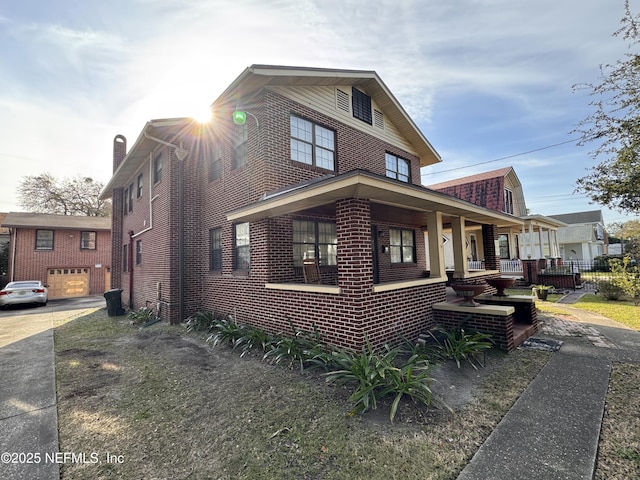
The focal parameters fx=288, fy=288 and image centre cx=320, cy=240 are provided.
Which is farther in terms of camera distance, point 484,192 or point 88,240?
point 88,240

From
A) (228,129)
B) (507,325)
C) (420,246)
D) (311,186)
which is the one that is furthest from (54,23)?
(420,246)

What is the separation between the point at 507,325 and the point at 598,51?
9957 mm

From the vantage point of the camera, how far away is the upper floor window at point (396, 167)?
11.3 meters

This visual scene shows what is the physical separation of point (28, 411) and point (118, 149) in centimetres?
1505

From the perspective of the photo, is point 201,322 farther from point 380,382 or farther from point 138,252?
point 138,252

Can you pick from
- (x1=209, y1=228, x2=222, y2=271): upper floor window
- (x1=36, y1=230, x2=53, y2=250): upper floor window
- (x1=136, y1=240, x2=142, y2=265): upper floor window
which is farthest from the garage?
(x1=209, y1=228, x2=222, y2=271): upper floor window

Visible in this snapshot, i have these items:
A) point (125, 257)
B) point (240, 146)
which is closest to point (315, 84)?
point (240, 146)

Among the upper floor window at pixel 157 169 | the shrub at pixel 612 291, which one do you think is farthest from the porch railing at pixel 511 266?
the upper floor window at pixel 157 169

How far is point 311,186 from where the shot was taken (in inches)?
196

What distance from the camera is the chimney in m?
15.1

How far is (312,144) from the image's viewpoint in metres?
8.54

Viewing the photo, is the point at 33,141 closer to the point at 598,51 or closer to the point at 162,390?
the point at 162,390

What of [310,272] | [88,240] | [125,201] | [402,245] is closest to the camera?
[310,272]

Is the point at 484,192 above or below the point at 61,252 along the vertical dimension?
above
